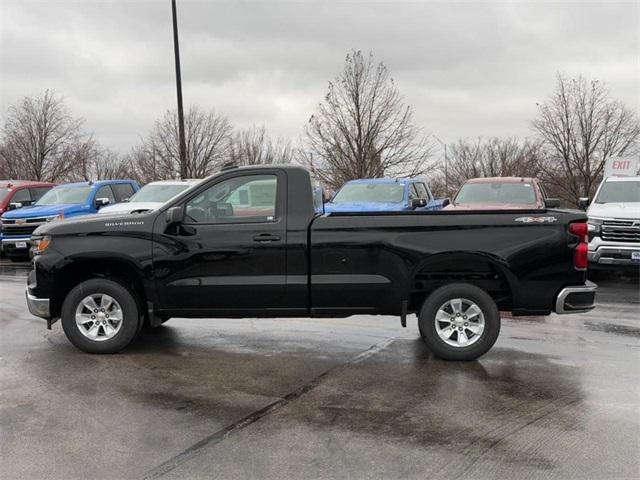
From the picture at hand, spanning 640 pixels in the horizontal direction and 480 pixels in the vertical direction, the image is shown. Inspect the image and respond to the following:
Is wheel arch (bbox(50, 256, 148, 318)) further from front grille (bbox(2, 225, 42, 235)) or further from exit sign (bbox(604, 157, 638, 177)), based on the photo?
exit sign (bbox(604, 157, 638, 177))

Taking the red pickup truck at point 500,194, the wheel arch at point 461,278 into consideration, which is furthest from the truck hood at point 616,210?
the wheel arch at point 461,278

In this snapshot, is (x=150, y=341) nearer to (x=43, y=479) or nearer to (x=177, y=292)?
(x=177, y=292)

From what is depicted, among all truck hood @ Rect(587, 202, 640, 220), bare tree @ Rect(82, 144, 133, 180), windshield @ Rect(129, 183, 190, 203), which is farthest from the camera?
bare tree @ Rect(82, 144, 133, 180)

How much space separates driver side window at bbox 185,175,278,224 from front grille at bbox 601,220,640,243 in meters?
7.56

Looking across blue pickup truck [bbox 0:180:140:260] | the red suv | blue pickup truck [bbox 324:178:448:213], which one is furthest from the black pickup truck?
the red suv

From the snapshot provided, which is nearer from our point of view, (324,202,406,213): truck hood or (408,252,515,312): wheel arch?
(408,252,515,312): wheel arch

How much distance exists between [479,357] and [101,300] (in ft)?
12.7

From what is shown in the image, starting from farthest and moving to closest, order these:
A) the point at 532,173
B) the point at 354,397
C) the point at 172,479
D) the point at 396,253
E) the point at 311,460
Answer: the point at 532,173
the point at 396,253
the point at 354,397
the point at 311,460
the point at 172,479

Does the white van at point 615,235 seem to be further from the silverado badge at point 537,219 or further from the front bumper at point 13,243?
the front bumper at point 13,243

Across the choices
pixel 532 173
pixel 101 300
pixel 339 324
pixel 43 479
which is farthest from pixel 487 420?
pixel 532 173

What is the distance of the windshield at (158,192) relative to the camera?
547 inches

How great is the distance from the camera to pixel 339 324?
25.8ft

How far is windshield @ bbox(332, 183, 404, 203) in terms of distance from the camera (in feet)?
46.1

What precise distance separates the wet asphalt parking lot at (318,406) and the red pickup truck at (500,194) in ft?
19.0
